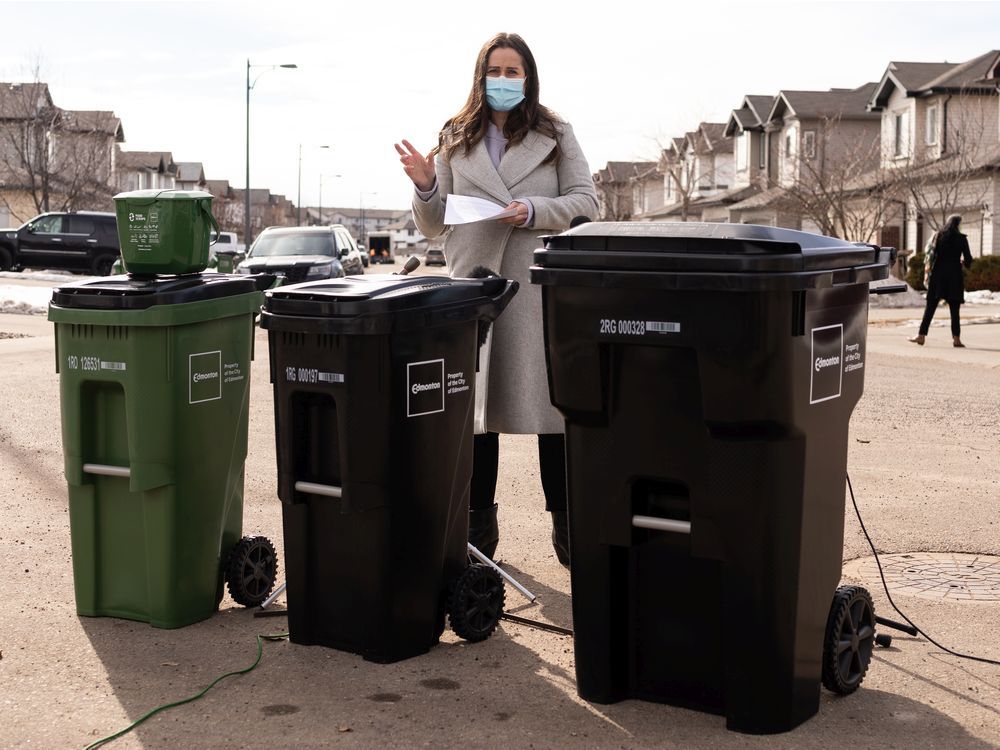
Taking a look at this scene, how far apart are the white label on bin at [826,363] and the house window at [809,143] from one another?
137ft

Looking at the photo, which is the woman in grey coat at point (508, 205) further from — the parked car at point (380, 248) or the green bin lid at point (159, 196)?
the parked car at point (380, 248)

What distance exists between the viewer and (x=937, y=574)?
532 cm

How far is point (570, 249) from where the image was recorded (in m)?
3.59

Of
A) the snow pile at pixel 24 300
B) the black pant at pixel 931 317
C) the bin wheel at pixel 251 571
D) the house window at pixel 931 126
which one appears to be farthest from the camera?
the house window at pixel 931 126

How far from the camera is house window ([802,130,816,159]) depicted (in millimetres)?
45344

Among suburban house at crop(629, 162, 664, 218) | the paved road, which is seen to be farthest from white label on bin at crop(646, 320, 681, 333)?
suburban house at crop(629, 162, 664, 218)

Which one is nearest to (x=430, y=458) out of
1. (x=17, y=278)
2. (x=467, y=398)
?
(x=467, y=398)

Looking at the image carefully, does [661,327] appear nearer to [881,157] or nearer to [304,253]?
[304,253]

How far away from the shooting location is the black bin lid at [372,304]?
3.96m

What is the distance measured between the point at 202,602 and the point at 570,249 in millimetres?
1975

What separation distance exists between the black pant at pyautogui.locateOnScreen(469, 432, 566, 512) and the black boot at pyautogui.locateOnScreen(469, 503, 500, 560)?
2 centimetres

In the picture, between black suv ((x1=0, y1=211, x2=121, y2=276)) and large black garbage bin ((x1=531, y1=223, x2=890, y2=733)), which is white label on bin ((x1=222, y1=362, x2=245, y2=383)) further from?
black suv ((x1=0, y1=211, x2=121, y2=276))

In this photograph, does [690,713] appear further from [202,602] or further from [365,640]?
[202,602]

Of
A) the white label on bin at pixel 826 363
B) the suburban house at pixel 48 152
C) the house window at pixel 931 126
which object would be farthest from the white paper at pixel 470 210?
the suburban house at pixel 48 152
